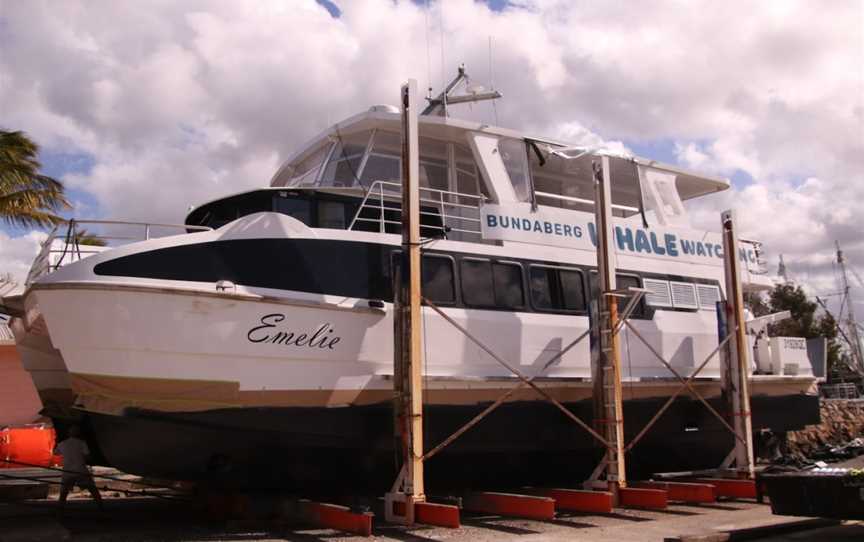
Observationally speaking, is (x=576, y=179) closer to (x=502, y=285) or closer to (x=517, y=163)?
(x=517, y=163)

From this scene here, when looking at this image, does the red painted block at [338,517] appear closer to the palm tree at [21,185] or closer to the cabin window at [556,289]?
the cabin window at [556,289]

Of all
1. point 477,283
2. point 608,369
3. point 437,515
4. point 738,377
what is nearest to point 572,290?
point 608,369

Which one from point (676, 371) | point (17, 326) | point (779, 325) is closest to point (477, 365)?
point (676, 371)

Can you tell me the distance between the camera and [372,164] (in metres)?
11.2

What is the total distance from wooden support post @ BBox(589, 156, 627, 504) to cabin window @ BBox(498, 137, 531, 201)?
48.2 inches

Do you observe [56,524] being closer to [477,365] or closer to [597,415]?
[477,365]

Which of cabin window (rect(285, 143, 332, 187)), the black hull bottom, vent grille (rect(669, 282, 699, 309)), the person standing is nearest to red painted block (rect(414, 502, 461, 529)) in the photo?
the black hull bottom

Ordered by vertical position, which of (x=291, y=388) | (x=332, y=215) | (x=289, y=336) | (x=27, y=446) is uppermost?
(x=332, y=215)

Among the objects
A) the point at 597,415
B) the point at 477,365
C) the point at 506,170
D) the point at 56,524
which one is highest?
the point at 506,170

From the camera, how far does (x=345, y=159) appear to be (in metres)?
11.5

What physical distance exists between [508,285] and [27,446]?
9292mm

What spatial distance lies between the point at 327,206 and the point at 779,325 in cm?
3463

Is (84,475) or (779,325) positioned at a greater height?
(779,325)

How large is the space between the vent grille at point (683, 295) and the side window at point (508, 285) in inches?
120
